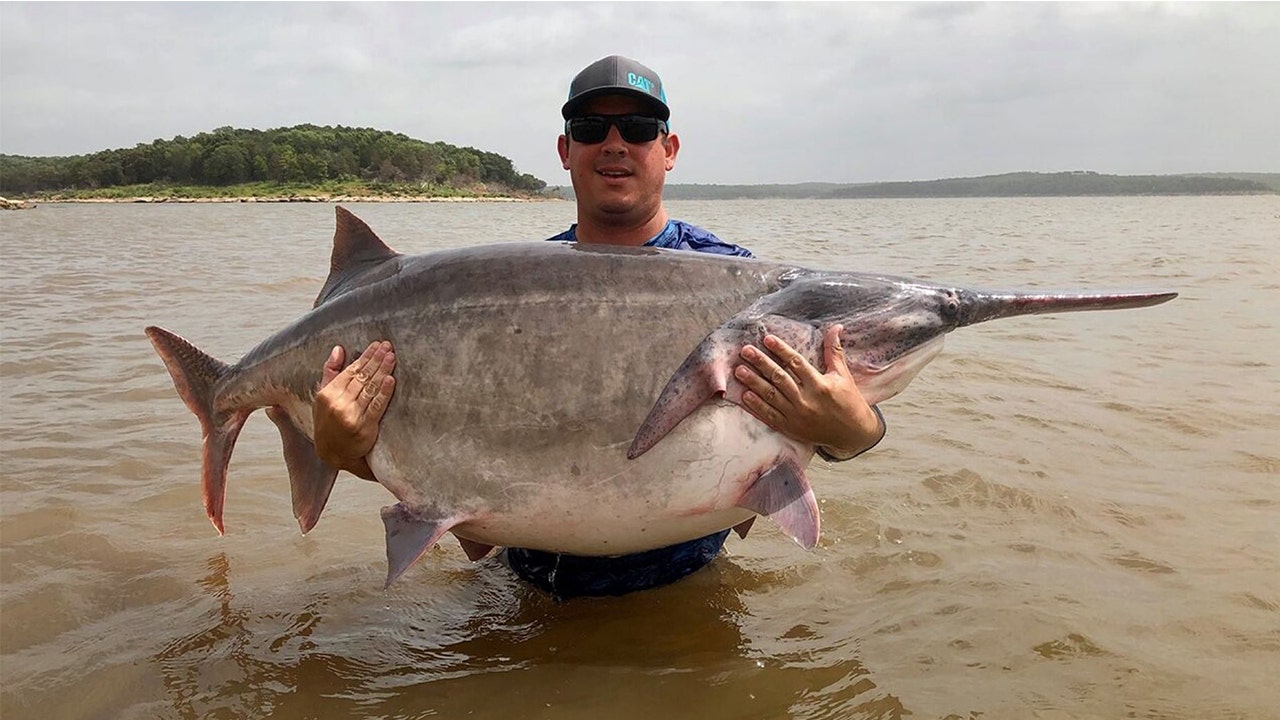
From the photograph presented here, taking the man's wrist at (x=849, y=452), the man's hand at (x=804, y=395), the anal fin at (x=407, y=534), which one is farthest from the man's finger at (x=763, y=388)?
the anal fin at (x=407, y=534)

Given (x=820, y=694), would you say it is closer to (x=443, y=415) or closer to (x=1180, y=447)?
(x=443, y=415)

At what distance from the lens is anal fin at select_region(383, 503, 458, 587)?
8.67 feet

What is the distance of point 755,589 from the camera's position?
3783 millimetres

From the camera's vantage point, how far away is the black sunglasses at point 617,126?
3557 mm

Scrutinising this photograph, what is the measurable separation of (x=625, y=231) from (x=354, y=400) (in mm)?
1545

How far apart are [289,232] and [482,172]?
88161 mm

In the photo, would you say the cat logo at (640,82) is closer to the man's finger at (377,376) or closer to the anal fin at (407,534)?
the man's finger at (377,376)

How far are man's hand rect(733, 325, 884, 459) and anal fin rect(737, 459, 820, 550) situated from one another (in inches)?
5.0

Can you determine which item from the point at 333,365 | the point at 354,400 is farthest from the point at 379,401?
the point at 333,365

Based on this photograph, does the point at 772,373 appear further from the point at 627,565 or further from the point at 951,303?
the point at 627,565

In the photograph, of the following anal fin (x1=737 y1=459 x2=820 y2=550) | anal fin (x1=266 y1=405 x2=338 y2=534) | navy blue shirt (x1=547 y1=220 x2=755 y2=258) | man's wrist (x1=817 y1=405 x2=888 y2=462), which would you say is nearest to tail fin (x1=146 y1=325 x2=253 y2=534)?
anal fin (x1=266 y1=405 x2=338 y2=534)

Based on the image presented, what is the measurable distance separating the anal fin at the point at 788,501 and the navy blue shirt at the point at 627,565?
1050 mm

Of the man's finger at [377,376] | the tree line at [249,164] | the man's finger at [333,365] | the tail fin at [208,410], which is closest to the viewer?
the man's finger at [377,376]

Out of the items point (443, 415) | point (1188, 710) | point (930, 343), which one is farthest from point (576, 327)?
point (1188, 710)
